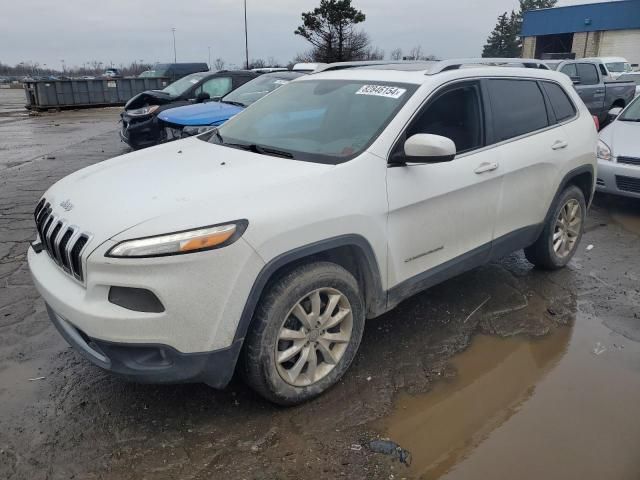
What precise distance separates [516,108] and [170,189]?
272cm

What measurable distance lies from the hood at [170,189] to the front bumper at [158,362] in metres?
0.50

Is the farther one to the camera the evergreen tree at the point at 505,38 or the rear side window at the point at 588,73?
the evergreen tree at the point at 505,38

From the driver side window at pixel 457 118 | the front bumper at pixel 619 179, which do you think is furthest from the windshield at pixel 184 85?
the driver side window at pixel 457 118

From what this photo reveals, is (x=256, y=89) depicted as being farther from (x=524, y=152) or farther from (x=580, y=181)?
(x=524, y=152)

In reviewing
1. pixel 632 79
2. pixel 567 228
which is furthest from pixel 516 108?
pixel 632 79

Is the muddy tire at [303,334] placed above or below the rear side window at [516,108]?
below

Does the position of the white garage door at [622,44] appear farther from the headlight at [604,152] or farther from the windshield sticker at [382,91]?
the windshield sticker at [382,91]

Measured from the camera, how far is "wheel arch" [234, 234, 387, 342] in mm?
2488

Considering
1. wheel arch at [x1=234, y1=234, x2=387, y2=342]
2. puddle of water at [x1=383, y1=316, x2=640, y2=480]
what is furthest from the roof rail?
puddle of water at [x1=383, y1=316, x2=640, y2=480]

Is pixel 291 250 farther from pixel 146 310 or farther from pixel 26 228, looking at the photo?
pixel 26 228

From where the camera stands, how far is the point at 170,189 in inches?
105

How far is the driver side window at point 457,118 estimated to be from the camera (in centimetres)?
335

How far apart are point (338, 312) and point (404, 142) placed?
3.55ft

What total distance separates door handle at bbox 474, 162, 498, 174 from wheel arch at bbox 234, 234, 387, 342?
1.10 metres
